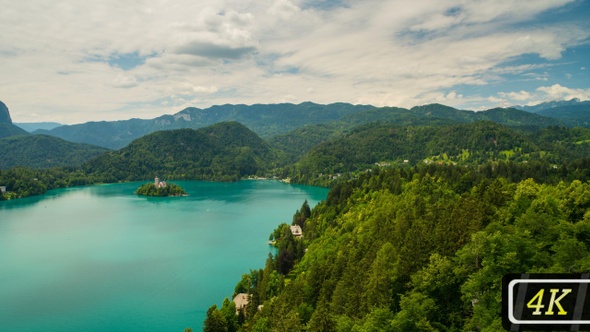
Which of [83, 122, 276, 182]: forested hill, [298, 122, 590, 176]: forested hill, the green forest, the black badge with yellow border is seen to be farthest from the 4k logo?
[83, 122, 276, 182]: forested hill

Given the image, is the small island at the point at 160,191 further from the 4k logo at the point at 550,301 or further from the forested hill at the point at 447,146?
the 4k logo at the point at 550,301

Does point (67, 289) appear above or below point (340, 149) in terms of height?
below

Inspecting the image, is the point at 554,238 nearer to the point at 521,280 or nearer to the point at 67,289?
the point at 521,280

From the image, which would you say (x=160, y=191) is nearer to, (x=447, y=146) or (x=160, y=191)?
(x=160, y=191)

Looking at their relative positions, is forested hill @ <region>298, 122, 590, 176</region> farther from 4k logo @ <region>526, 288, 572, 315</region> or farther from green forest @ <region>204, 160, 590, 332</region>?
4k logo @ <region>526, 288, 572, 315</region>

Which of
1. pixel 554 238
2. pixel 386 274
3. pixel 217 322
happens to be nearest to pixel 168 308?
pixel 217 322

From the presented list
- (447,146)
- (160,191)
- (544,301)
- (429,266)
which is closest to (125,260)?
(429,266)
